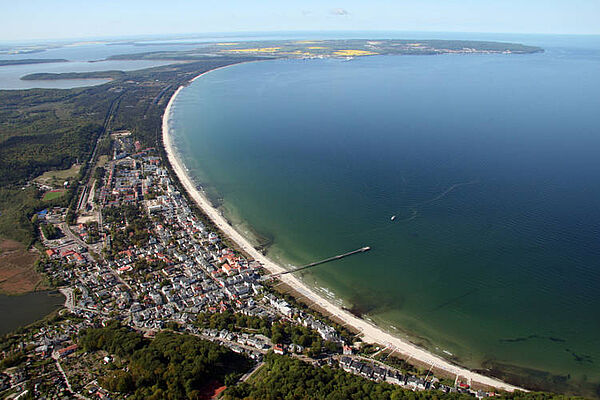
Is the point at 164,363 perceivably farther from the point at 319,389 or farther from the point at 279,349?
the point at 319,389

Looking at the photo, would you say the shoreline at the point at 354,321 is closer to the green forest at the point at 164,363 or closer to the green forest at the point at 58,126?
the green forest at the point at 164,363

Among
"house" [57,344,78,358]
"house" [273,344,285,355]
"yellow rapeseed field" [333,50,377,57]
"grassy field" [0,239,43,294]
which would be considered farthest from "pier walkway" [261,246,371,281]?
"yellow rapeseed field" [333,50,377,57]

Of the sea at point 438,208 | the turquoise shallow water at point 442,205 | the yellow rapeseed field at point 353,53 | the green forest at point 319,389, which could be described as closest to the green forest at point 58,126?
the turquoise shallow water at point 442,205

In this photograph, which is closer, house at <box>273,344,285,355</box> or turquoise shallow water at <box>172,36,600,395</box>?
house at <box>273,344,285,355</box>

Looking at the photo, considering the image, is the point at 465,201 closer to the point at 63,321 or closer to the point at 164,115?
the point at 63,321

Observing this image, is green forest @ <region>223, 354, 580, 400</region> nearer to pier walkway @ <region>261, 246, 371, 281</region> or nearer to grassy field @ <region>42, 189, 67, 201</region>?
pier walkway @ <region>261, 246, 371, 281</region>

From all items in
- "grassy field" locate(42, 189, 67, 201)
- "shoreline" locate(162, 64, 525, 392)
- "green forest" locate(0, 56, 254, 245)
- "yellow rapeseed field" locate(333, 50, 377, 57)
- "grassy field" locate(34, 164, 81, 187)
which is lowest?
"shoreline" locate(162, 64, 525, 392)
